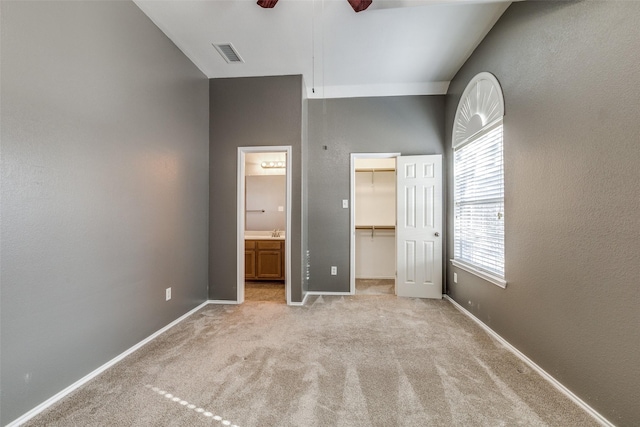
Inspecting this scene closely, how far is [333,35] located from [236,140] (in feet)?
5.55

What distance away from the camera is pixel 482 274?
8.68 feet

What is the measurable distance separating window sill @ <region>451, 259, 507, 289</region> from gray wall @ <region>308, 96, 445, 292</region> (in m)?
1.47

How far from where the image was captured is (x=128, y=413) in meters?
1.50

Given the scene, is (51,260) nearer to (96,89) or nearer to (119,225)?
(119,225)

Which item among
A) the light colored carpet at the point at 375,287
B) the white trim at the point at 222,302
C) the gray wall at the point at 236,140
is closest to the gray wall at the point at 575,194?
the light colored carpet at the point at 375,287

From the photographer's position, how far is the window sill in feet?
7.64

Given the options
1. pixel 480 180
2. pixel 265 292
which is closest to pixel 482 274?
pixel 480 180

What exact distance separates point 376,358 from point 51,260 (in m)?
2.33

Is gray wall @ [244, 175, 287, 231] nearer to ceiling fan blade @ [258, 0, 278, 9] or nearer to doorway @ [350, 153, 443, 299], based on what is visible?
doorway @ [350, 153, 443, 299]

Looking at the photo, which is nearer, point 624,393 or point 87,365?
point 624,393

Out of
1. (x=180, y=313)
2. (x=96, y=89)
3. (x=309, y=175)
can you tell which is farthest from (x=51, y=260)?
(x=309, y=175)

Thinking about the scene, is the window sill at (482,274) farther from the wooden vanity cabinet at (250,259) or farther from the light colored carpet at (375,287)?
the wooden vanity cabinet at (250,259)

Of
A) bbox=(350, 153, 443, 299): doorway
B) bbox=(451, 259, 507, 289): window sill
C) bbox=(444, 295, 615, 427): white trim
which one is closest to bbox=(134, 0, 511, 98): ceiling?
bbox=(350, 153, 443, 299): doorway

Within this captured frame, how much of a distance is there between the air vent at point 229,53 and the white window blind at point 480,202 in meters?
2.82
